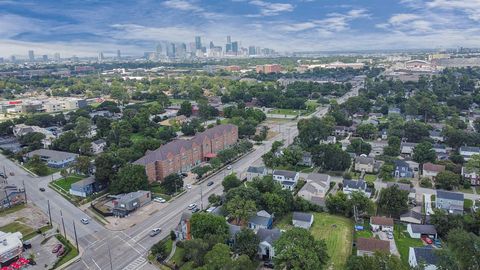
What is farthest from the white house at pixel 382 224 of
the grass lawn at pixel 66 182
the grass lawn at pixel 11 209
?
the grass lawn at pixel 11 209

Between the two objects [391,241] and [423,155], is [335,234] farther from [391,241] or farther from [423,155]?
[423,155]

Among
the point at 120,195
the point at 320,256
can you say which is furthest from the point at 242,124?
the point at 320,256

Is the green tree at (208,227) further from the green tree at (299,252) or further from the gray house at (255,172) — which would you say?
the gray house at (255,172)

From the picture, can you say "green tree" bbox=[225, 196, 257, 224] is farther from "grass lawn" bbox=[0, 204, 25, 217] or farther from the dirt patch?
"grass lawn" bbox=[0, 204, 25, 217]

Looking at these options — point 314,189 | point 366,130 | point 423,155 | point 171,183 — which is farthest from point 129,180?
point 366,130

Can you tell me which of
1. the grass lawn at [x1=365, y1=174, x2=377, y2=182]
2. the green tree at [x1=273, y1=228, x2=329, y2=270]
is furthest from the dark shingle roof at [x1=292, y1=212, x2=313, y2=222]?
the grass lawn at [x1=365, y1=174, x2=377, y2=182]

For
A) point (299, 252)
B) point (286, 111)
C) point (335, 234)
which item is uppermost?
point (299, 252)
